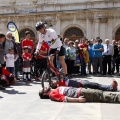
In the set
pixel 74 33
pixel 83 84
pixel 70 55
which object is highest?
pixel 74 33

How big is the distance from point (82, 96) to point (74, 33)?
20.3m

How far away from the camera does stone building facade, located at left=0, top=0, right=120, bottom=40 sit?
2480cm

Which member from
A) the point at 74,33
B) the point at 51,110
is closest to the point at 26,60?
the point at 51,110

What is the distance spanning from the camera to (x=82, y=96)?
247 inches

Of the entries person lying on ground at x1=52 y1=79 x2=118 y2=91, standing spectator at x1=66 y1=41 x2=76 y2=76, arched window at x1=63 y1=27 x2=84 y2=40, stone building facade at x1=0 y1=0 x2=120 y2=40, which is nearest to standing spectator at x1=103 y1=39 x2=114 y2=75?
standing spectator at x1=66 y1=41 x2=76 y2=76

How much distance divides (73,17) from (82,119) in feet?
70.2

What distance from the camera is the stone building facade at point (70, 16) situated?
81.4 ft

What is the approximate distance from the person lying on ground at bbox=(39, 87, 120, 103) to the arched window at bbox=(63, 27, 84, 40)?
65.1 ft

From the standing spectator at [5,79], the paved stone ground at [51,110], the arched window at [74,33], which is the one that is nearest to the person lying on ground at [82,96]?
the paved stone ground at [51,110]

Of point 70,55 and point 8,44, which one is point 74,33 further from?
point 8,44

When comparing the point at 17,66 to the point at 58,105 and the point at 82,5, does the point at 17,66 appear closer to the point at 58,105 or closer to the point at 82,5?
the point at 58,105

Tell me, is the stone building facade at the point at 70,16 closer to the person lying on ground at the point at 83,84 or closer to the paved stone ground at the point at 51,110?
the person lying on ground at the point at 83,84

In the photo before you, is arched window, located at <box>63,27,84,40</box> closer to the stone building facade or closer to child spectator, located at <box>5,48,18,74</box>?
the stone building facade

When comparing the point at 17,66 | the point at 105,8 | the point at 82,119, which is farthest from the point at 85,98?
the point at 105,8
